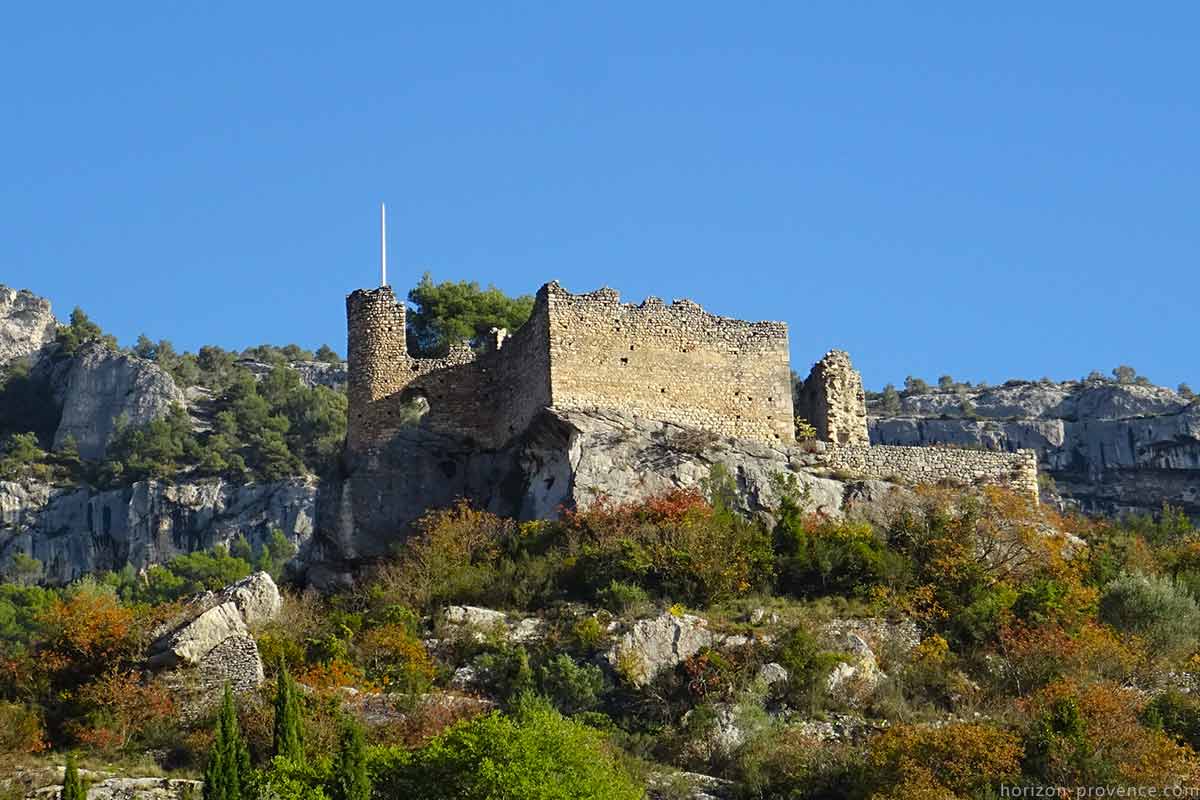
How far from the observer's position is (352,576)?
4441 cm

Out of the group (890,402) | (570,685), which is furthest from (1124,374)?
(570,685)

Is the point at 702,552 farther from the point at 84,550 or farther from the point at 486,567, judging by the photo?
the point at 84,550

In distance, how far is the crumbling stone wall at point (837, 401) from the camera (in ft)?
153

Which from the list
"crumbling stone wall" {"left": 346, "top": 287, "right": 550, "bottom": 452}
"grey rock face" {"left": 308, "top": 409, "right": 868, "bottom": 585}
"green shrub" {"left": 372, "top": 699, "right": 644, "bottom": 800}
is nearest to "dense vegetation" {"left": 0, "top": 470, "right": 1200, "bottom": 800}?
"green shrub" {"left": 372, "top": 699, "right": 644, "bottom": 800}

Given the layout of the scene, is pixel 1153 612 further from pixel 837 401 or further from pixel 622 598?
pixel 622 598

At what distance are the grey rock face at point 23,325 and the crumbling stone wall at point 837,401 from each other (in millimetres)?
69811

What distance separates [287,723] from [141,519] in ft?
188

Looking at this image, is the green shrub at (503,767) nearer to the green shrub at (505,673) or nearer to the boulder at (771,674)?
the green shrub at (505,673)

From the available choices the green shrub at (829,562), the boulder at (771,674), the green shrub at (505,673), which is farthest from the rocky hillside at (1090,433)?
the green shrub at (505,673)

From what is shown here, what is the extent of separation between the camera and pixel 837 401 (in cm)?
4688

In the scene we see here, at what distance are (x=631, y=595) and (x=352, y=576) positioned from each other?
24.6ft

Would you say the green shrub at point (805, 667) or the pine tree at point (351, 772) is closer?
the pine tree at point (351, 772)

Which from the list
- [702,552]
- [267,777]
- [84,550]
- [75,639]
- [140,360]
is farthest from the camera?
[140,360]

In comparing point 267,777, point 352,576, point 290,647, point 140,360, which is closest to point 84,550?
point 140,360
